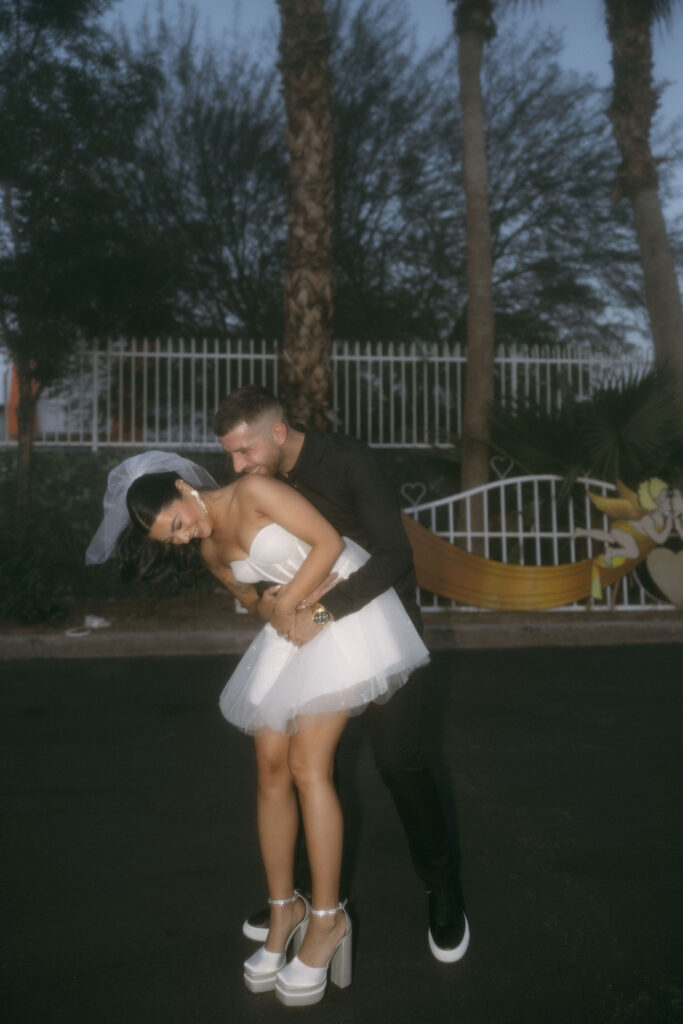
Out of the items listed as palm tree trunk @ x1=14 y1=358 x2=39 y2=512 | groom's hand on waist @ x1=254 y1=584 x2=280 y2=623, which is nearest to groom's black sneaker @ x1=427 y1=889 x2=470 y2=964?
groom's hand on waist @ x1=254 y1=584 x2=280 y2=623

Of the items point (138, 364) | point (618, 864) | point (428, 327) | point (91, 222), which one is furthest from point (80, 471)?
point (618, 864)

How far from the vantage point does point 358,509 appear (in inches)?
114

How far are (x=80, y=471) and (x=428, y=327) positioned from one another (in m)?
8.53

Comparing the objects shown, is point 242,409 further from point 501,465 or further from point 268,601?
point 501,465

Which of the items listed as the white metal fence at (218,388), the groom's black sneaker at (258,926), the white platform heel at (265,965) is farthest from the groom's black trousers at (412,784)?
the white metal fence at (218,388)

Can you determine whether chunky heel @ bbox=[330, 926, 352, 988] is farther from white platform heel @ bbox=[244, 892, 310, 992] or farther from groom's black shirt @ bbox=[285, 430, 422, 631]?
groom's black shirt @ bbox=[285, 430, 422, 631]

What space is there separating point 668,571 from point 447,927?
24.8ft

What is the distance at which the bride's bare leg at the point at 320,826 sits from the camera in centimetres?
255

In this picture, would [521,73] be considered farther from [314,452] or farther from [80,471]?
[314,452]

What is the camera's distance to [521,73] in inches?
739

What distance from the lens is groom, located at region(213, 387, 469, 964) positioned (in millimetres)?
2727

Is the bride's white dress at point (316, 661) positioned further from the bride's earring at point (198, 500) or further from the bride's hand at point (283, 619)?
the bride's earring at point (198, 500)

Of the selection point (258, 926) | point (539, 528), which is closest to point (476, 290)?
point (539, 528)

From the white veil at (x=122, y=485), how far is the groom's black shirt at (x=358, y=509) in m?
0.36
